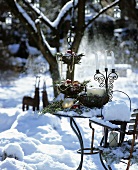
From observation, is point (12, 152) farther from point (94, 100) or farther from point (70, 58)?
point (70, 58)

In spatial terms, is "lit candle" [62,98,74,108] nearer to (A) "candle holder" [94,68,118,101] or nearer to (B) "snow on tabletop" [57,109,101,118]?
(B) "snow on tabletop" [57,109,101,118]

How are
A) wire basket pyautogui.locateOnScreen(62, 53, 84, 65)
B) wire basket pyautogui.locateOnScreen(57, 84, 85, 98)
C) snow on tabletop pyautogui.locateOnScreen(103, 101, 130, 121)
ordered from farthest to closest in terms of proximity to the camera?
wire basket pyautogui.locateOnScreen(62, 53, 84, 65) < wire basket pyautogui.locateOnScreen(57, 84, 85, 98) < snow on tabletop pyautogui.locateOnScreen(103, 101, 130, 121)

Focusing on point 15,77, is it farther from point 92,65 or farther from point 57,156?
point 57,156

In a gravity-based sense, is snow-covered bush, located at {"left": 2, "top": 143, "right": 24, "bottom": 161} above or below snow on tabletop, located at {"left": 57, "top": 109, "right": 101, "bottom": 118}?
below

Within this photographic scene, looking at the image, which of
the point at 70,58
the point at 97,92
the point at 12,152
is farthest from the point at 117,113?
the point at 70,58

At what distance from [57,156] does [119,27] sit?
17.7m

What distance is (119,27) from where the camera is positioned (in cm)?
2130

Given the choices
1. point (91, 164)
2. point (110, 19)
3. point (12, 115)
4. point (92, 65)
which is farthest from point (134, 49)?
point (91, 164)

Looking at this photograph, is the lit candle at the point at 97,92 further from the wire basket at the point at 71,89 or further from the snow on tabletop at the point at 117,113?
the snow on tabletop at the point at 117,113

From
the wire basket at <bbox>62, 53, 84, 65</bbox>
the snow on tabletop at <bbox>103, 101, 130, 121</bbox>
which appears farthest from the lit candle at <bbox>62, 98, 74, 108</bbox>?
the wire basket at <bbox>62, 53, 84, 65</bbox>

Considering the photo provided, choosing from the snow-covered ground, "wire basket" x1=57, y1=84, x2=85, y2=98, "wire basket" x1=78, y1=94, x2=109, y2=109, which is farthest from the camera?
"wire basket" x1=57, y1=84, x2=85, y2=98

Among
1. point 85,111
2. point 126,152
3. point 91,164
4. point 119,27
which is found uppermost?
point 119,27

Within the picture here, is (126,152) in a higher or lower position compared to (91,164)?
higher

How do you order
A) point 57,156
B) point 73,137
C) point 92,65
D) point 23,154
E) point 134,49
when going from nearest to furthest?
point 23,154 < point 57,156 < point 73,137 < point 92,65 < point 134,49
